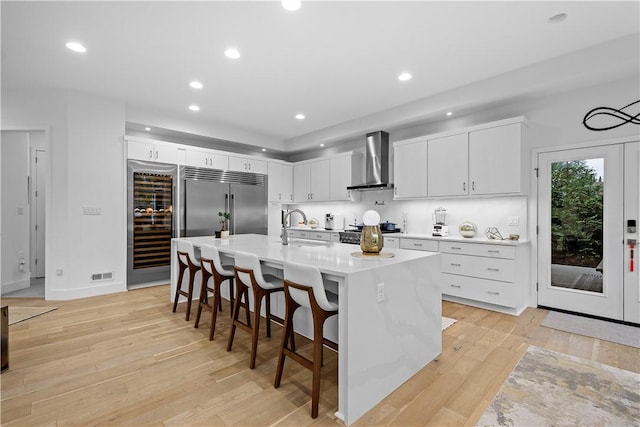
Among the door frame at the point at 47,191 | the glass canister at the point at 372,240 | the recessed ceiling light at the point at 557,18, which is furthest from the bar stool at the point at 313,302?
the door frame at the point at 47,191

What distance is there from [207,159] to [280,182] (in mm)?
1747

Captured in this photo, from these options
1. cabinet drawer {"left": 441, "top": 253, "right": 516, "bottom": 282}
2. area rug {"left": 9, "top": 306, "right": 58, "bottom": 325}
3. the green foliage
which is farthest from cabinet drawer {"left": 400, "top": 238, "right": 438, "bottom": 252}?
area rug {"left": 9, "top": 306, "right": 58, "bottom": 325}

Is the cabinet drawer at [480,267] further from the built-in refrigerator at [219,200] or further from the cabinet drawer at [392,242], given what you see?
the built-in refrigerator at [219,200]

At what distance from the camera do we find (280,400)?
77.2 inches

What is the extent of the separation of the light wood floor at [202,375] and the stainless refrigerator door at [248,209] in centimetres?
268

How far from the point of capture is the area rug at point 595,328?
290cm

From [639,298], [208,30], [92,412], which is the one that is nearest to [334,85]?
[208,30]

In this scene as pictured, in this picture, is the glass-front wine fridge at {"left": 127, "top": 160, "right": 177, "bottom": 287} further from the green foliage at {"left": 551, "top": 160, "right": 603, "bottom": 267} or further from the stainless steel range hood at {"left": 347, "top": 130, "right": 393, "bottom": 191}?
the green foliage at {"left": 551, "top": 160, "right": 603, "bottom": 267}

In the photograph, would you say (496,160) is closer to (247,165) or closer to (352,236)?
(352,236)

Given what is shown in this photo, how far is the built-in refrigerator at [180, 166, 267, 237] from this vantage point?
5227 millimetres

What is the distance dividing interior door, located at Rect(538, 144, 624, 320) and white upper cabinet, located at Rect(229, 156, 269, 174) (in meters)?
4.80

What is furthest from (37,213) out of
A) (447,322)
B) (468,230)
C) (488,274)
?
(488,274)

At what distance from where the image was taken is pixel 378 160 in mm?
5246

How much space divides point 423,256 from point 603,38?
9.17 ft
